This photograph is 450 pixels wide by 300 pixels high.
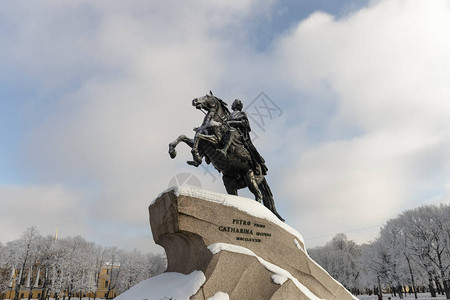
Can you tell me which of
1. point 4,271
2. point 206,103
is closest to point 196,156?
point 206,103

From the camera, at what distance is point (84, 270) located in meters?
43.5

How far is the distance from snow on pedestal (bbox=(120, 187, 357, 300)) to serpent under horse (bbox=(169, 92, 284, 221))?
173 cm

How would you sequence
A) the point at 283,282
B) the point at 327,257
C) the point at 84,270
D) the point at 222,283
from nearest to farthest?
the point at 222,283
the point at 283,282
the point at 84,270
the point at 327,257

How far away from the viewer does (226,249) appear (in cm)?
626

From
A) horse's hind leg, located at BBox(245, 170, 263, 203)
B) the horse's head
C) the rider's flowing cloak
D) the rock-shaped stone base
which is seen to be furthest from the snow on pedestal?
the horse's head

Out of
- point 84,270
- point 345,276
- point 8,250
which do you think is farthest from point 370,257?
point 8,250

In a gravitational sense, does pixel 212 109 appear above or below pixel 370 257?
above

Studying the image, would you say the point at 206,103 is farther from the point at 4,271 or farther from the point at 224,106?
the point at 4,271

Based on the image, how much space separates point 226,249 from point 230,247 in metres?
0.13

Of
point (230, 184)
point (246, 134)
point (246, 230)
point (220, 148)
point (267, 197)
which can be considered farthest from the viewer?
point (267, 197)

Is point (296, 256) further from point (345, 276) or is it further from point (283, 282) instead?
point (345, 276)

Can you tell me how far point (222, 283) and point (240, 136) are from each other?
4.48 m

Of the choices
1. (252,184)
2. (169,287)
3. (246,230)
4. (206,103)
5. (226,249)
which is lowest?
(169,287)

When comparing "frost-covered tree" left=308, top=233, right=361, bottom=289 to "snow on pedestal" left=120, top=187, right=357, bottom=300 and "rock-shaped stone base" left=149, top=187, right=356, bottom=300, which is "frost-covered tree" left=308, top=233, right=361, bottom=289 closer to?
"rock-shaped stone base" left=149, top=187, right=356, bottom=300
